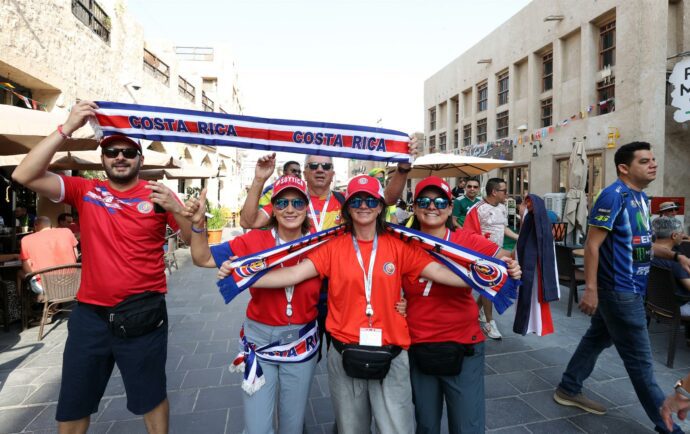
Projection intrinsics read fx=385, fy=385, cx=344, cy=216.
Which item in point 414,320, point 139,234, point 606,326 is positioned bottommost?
point 606,326

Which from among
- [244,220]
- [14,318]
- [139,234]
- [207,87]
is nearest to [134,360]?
[139,234]

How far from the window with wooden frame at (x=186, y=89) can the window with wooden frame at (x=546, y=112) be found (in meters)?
16.8

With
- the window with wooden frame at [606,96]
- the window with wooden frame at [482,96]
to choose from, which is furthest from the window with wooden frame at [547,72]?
the window with wooden frame at [482,96]

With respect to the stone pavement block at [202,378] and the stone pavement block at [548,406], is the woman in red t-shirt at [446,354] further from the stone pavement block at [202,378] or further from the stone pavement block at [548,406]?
the stone pavement block at [202,378]

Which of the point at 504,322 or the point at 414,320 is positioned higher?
the point at 414,320

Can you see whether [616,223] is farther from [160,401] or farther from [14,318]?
[14,318]

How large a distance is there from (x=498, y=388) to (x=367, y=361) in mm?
2265

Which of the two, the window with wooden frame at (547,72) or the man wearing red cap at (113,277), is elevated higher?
the window with wooden frame at (547,72)

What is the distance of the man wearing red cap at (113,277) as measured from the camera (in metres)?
2.27

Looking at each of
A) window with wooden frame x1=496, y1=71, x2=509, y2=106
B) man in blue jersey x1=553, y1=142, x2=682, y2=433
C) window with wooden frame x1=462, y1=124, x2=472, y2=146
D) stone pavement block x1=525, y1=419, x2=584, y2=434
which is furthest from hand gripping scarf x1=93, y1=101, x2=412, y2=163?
window with wooden frame x1=462, y1=124, x2=472, y2=146

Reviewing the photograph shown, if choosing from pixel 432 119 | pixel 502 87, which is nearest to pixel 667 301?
pixel 502 87

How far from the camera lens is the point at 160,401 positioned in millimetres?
2469

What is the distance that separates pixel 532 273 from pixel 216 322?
438 cm

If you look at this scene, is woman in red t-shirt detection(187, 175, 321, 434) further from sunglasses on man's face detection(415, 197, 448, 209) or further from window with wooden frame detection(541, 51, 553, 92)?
window with wooden frame detection(541, 51, 553, 92)
